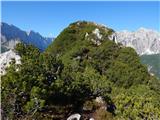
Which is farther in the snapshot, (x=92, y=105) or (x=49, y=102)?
(x=92, y=105)

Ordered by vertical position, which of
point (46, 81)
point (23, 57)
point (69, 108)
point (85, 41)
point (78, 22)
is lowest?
point (69, 108)

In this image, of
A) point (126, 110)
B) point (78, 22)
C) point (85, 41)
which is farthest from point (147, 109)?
point (78, 22)

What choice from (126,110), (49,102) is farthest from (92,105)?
(126,110)

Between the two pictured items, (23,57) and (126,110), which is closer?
(126,110)

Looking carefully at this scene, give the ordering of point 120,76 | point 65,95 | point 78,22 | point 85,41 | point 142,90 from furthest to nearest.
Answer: point 78,22
point 85,41
point 120,76
point 142,90
point 65,95

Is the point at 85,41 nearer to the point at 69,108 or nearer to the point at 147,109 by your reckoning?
the point at 69,108

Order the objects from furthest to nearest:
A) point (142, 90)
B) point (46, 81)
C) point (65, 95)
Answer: point (142, 90)
point (65, 95)
point (46, 81)

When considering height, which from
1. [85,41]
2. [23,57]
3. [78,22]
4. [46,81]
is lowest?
[46,81]

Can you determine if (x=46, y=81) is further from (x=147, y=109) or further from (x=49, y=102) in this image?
(x=147, y=109)

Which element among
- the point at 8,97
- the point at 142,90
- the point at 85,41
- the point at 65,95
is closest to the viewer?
the point at 8,97

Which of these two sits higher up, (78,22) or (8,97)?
(78,22)

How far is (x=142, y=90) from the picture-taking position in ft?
264

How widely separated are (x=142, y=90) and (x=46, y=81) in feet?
134

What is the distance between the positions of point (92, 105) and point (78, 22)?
80.9 m
